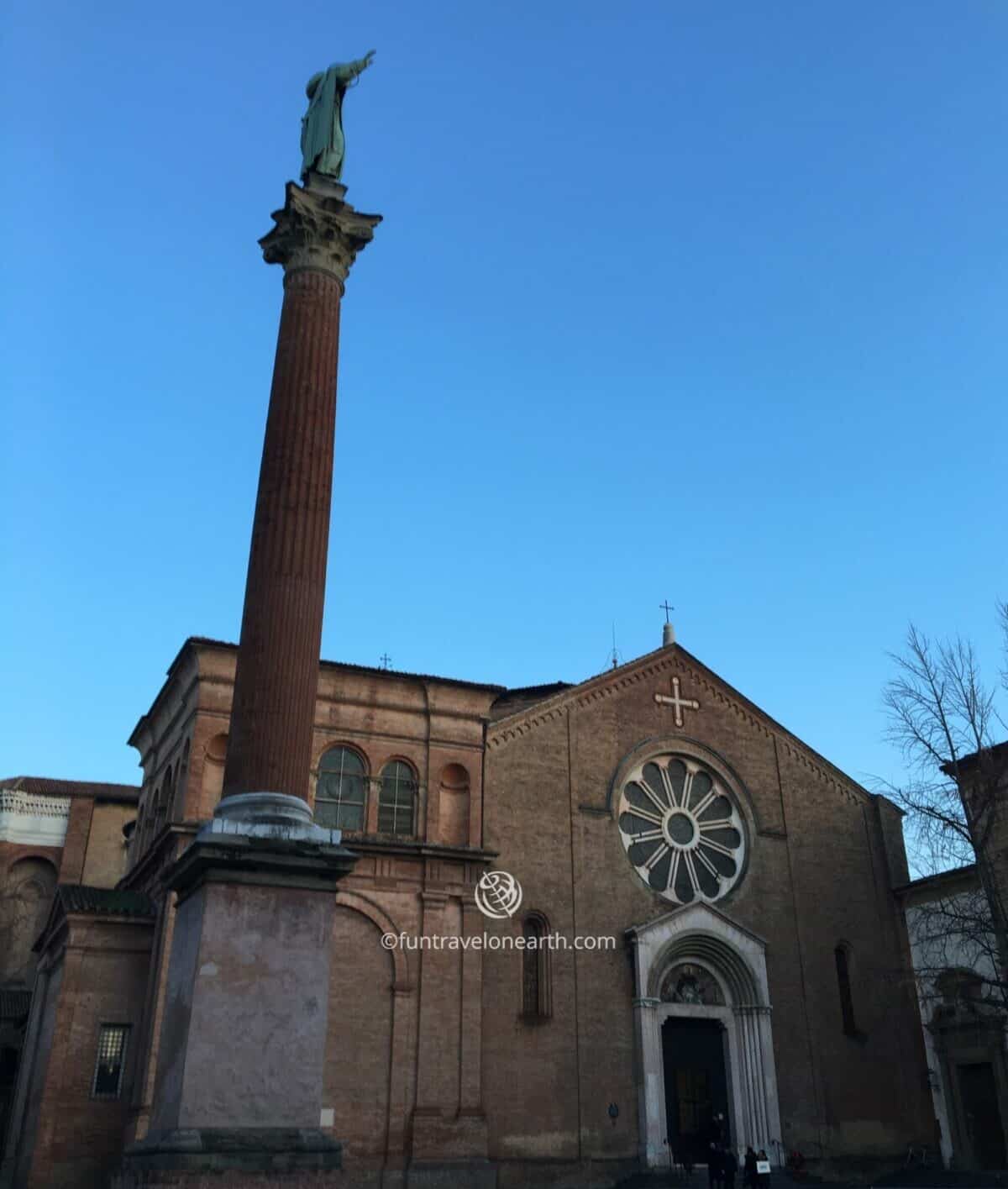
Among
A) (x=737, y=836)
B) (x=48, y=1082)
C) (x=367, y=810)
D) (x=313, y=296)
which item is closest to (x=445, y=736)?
(x=367, y=810)

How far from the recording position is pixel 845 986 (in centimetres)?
2930

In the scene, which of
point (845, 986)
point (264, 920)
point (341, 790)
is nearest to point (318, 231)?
point (264, 920)

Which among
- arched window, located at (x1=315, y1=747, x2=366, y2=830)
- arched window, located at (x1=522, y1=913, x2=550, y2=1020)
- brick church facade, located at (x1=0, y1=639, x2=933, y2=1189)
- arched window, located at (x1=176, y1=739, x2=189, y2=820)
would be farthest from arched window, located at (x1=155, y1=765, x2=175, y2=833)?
arched window, located at (x1=522, y1=913, x2=550, y2=1020)

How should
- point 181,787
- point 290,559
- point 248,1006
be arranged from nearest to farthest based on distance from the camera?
point 248,1006 → point 290,559 → point 181,787

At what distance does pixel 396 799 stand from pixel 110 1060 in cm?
758

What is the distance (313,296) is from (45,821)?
30150 mm

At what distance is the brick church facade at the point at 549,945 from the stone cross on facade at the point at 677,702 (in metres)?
0.09

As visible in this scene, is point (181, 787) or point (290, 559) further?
point (181, 787)

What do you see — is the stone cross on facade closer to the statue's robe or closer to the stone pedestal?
the statue's robe

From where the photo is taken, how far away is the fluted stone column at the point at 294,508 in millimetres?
13000

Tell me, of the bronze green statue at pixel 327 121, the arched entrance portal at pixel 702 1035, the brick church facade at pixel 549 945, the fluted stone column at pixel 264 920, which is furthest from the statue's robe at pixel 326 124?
the arched entrance portal at pixel 702 1035

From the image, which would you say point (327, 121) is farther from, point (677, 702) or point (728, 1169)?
point (728, 1169)

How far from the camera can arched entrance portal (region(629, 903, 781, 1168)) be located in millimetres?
25469

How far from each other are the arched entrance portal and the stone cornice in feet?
54.9
